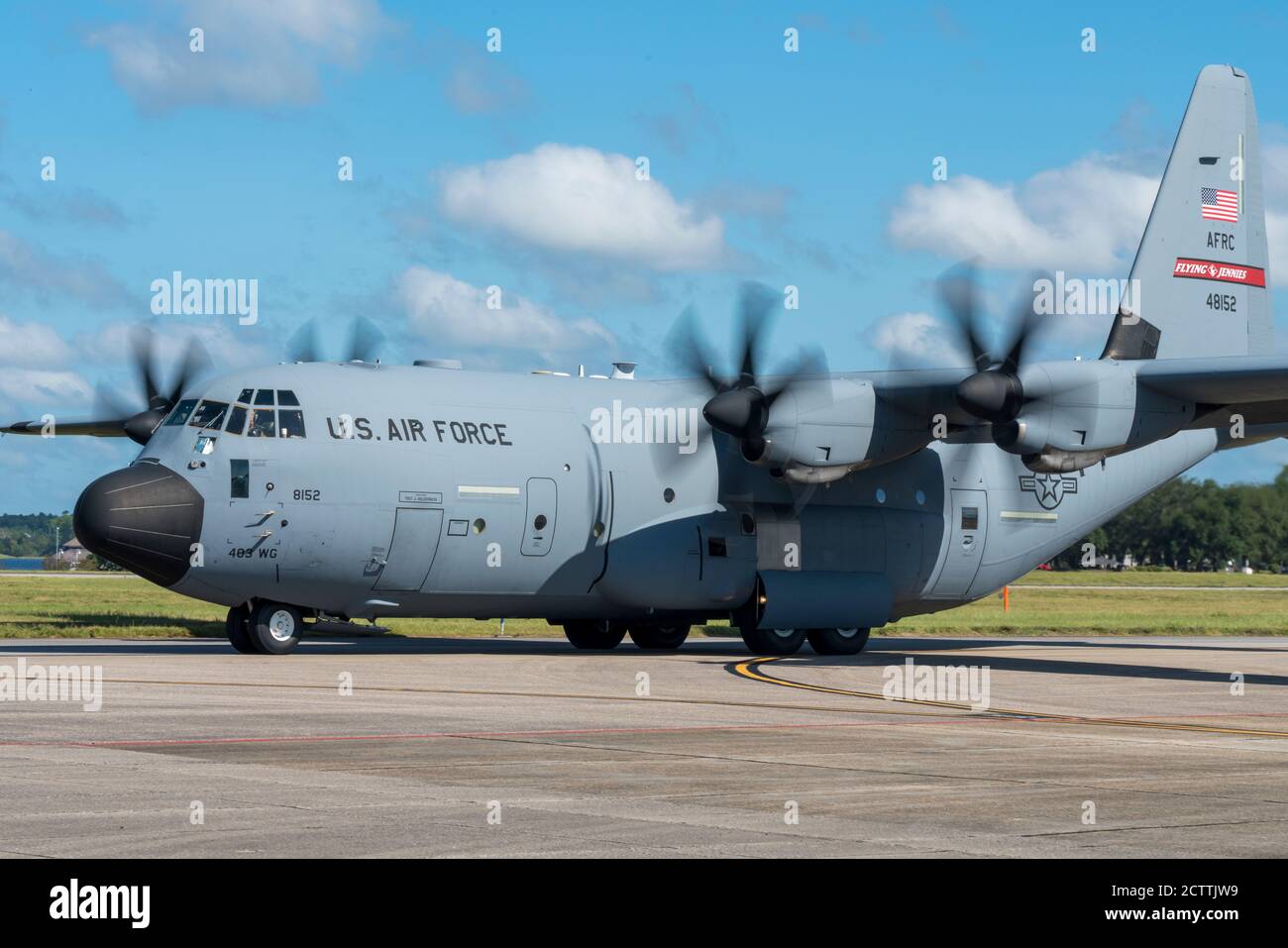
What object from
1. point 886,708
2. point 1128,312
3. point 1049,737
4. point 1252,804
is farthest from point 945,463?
point 1252,804

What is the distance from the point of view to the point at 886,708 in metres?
19.5

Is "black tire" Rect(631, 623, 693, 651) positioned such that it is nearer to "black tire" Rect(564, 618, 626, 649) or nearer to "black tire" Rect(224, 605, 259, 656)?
"black tire" Rect(564, 618, 626, 649)

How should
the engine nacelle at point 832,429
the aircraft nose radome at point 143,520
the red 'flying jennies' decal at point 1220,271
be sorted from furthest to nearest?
the red 'flying jennies' decal at point 1220,271 → the engine nacelle at point 832,429 → the aircraft nose radome at point 143,520

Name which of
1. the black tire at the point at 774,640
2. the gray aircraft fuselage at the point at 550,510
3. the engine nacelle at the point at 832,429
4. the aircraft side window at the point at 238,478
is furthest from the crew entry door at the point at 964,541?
the aircraft side window at the point at 238,478

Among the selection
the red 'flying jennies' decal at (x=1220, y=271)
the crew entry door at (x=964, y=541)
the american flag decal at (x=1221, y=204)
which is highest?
the american flag decal at (x=1221, y=204)

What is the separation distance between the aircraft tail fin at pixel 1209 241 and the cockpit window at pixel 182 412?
18992 millimetres

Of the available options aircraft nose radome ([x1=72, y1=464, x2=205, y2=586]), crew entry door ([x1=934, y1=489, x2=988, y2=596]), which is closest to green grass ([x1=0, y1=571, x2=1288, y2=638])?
aircraft nose radome ([x1=72, y1=464, x2=205, y2=586])

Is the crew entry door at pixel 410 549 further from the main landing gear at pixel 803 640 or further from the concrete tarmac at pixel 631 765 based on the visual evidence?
the main landing gear at pixel 803 640

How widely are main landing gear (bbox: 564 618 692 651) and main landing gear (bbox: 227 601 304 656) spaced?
234 inches

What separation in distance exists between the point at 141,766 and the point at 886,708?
9766 millimetres

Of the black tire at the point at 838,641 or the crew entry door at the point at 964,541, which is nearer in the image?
the black tire at the point at 838,641

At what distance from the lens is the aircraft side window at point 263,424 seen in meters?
26.2

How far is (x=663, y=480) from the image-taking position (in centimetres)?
2953
